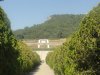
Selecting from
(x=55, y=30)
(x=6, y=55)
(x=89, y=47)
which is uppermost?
(x=55, y=30)

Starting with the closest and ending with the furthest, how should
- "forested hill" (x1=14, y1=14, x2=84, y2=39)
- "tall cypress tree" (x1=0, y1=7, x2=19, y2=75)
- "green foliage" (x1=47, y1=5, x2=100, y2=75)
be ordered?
"green foliage" (x1=47, y1=5, x2=100, y2=75) < "tall cypress tree" (x1=0, y1=7, x2=19, y2=75) < "forested hill" (x1=14, y1=14, x2=84, y2=39)

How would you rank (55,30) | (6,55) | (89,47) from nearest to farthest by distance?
1. (89,47)
2. (6,55)
3. (55,30)

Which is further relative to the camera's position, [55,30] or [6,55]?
[55,30]

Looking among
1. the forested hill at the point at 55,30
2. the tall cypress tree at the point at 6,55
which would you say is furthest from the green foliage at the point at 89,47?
the forested hill at the point at 55,30

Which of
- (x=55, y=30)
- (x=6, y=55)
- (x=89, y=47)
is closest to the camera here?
(x=89, y=47)

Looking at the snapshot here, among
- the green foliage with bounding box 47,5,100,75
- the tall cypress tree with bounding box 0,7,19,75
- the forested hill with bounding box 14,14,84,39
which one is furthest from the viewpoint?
the forested hill with bounding box 14,14,84,39

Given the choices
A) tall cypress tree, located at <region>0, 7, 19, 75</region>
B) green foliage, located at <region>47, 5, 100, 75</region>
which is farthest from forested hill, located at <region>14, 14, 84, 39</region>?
green foliage, located at <region>47, 5, 100, 75</region>

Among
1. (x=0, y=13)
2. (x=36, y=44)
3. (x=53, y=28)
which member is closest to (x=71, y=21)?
(x=53, y=28)

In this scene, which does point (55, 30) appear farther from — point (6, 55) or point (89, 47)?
point (89, 47)

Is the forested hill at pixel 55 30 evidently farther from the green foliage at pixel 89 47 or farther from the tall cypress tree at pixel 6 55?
the green foliage at pixel 89 47

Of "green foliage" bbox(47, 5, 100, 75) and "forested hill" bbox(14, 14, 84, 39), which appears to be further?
"forested hill" bbox(14, 14, 84, 39)

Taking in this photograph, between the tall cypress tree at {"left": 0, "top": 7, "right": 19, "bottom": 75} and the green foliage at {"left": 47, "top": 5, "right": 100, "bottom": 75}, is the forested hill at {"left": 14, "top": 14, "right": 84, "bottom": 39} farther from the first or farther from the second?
the green foliage at {"left": 47, "top": 5, "right": 100, "bottom": 75}

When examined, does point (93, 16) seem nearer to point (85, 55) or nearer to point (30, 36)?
point (85, 55)

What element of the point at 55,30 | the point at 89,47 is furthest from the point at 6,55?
the point at 55,30
